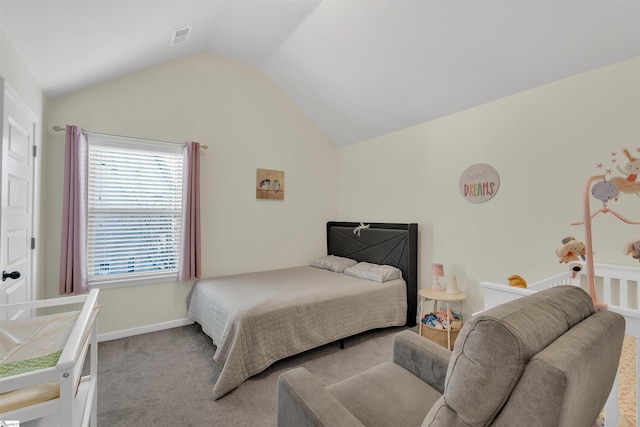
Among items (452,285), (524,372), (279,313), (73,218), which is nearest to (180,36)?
(73,218)

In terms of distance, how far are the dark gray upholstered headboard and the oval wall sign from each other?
67cm

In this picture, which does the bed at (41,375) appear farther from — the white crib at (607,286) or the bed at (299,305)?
the white crib at (607,286)

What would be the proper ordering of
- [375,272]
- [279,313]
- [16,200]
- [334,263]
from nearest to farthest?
[16,200] → [279,313] → [375,272] → [334,263]

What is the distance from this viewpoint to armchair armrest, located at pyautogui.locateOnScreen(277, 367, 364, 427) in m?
1.00

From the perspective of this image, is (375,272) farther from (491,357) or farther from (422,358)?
(491,357)

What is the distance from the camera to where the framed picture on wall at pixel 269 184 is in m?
3.79

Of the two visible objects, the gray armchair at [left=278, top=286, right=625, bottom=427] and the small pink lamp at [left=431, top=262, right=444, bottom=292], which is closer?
the gray armchair at [left=278, top=286, right=625, bottom=427]

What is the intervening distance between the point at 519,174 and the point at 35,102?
407 cm

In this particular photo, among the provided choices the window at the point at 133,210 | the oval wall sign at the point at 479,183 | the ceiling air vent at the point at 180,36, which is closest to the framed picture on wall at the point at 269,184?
the window at the point at 133,210

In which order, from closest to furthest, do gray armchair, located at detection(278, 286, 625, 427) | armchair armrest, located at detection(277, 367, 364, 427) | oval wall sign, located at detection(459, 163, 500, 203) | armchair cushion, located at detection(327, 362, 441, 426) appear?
1. gray armchair, located at detection(278, 286, 625, 427)
2. armchair armrest, located at detection(277, 367, 364, 427)
3. armchair cushion, located at detection(327, 362, 441, 426)
4. oval wall sign, located at detection(459, 163, 500, 203)

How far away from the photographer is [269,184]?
3.87 m

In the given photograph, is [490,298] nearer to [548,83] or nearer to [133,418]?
[548,83]

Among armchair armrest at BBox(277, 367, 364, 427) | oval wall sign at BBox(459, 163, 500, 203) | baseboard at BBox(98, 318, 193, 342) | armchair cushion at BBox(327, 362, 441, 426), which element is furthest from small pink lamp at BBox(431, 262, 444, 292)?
baseboard at BBox(98, 318, 193, 342)

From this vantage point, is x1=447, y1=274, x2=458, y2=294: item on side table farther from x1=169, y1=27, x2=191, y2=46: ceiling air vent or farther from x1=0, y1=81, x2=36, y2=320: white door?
x1=169, y1=27, x2=191, y2=46: ceiling air vent
